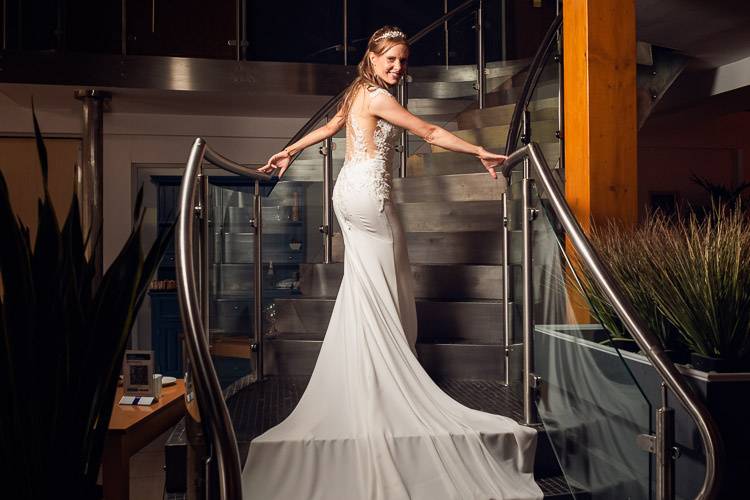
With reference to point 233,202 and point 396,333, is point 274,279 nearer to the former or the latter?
point 233,202

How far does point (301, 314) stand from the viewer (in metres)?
3.95

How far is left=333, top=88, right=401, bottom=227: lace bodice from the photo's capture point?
126 inches

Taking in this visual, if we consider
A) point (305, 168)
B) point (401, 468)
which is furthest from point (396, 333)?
point (305, 168)

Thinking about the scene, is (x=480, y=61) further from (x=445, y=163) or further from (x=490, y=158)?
(x=490, y=158)

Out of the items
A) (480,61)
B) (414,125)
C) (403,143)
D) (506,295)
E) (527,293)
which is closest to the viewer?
(527,293)

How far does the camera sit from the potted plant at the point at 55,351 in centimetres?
158

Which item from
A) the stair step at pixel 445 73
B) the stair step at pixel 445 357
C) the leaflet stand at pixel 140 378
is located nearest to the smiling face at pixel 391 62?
the stair step at pixel 445 357

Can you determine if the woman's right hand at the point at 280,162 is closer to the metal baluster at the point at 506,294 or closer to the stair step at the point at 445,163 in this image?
the metal baluster at the point at 506,294

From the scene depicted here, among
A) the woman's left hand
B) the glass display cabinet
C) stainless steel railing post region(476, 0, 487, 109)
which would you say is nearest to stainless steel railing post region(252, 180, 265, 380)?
the glass display cabinet

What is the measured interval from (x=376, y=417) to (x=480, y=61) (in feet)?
11.1

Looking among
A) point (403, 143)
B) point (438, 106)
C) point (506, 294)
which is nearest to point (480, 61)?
point (438, 106)

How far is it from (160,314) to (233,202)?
402 centimetres

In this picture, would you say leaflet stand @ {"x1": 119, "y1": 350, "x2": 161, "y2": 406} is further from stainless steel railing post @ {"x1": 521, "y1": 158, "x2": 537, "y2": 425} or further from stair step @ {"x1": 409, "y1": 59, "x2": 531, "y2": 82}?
stair step @ {"x1": 409, "y1": 59, "x2": 531, "y2": 82}

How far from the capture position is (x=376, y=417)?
264 cm
